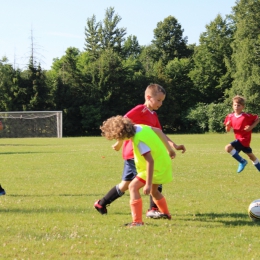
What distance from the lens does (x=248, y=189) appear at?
1073cm

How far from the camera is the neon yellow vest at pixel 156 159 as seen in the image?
6.66m

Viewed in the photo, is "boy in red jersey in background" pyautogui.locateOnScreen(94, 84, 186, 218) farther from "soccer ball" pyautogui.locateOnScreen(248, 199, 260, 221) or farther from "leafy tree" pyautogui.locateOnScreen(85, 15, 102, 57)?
"leafy tree" pyautogui.locateOnScreen(85, 15, 102, 57)

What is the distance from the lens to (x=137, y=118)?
751 centimetres

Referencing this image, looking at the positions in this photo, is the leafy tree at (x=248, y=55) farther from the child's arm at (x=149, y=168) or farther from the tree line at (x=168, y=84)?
the child's arm at (x=149, y=168)

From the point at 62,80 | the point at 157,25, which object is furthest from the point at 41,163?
the point at 157,25

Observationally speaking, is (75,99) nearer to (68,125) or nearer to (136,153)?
(68,125)

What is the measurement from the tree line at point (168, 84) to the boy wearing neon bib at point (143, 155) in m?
51.1

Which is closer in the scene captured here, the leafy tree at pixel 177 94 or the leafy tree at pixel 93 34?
the leafy tree at pixel 177 94

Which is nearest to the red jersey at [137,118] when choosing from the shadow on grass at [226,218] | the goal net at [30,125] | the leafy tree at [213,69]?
the shadow on grass at [226,218]

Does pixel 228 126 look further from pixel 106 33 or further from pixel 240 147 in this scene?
pixel 106 33

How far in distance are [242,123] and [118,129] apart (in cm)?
777

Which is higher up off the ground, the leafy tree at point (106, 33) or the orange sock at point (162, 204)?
the leafy tree at point (106, 33)

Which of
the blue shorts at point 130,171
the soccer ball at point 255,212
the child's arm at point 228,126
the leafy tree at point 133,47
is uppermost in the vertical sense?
the leafy tree at point 133,47

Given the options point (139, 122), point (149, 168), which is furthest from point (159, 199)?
point (139, 122)
